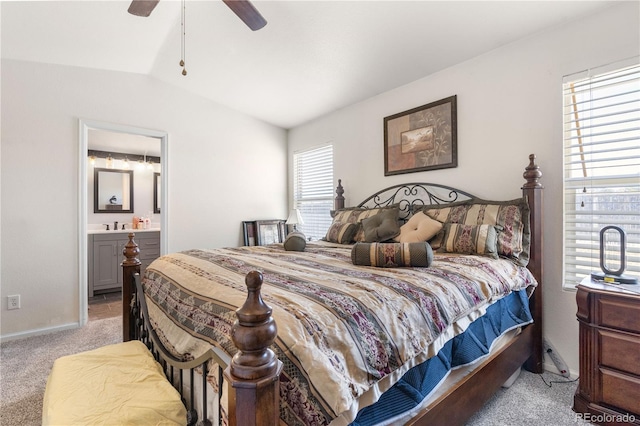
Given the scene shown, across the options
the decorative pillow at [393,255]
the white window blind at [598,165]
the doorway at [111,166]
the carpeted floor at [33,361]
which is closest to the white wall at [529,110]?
the white window blind at [598,165]

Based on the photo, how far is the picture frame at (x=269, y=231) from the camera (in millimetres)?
4344

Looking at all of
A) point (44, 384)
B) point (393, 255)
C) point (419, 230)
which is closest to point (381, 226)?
point (419, 230)

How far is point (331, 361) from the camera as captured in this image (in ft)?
2.83

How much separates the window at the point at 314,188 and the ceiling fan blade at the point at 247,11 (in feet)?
7.12

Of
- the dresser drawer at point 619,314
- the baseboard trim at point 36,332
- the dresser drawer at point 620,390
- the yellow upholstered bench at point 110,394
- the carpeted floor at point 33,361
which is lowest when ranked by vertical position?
the carpeted floor at point 33,361

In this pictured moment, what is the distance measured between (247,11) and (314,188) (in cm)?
267

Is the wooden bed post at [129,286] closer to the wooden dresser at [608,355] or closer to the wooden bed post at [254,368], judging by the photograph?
the wooden bed post at [254,368]

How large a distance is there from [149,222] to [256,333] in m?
5.45

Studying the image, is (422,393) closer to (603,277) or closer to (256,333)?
(256,333)

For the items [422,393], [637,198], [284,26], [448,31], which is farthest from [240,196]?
[637,198]

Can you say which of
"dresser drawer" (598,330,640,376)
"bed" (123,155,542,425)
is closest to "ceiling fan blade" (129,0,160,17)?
"bed" (123,155,542,425)

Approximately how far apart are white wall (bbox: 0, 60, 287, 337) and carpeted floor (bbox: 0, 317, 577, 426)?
1.78ft

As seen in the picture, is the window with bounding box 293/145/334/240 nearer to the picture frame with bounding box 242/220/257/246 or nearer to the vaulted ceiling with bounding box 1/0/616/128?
the picture frame with bounding box 242/220/257/246

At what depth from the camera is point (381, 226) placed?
8.78ft
